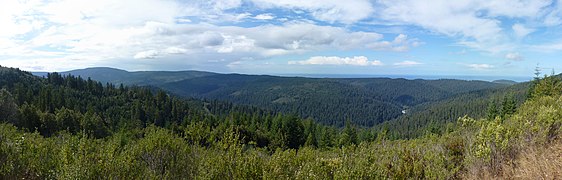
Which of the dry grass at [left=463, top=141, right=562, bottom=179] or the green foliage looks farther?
the green foliage

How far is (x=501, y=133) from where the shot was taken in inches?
424

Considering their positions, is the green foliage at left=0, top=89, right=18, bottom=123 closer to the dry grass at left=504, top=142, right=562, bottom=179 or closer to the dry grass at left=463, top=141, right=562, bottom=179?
the dry grass at left=463, top=141, right=562, bottom=179

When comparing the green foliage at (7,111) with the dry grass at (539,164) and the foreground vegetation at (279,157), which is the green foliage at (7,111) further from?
the dry grass at (539,164)

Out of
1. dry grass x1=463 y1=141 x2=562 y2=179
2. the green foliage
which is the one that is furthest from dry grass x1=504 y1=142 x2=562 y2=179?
the green foliage

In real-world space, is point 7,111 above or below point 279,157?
below

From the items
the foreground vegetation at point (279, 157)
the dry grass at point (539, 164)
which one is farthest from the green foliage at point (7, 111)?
the dry grass at point (539, 164)

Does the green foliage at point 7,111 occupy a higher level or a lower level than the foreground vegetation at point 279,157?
lower

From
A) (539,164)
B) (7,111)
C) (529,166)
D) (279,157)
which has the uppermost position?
(279,157)

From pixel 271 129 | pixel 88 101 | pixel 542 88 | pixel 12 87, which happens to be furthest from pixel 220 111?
pixel 542 88

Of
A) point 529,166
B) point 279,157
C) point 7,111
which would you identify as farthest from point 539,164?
point 7,111

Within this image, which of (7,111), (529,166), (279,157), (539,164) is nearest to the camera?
(279,157)

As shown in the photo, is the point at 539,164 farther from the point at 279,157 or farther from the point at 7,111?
the point at 7,111

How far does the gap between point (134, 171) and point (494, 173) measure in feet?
35.2

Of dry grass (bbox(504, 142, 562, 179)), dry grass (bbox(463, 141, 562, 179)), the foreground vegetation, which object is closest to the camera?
the foreground vegetation
